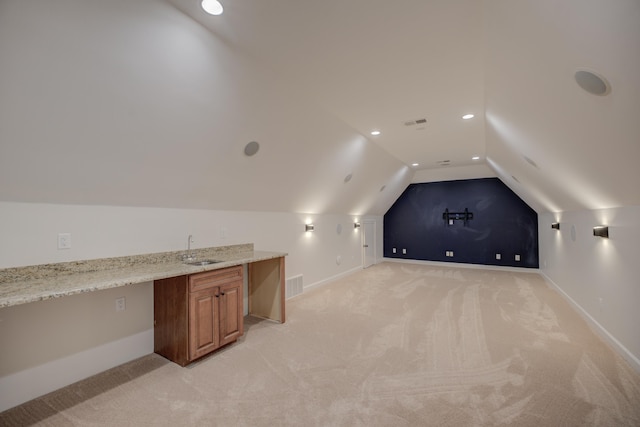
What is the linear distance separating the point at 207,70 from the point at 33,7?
96 centimetres

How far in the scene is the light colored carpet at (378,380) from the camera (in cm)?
192

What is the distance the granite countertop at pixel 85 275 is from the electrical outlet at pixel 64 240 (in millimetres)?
142

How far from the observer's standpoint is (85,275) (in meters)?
2.28

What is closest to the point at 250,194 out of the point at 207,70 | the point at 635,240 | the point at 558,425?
the point at 207,70

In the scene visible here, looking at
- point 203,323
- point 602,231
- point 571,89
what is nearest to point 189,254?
point 203,323

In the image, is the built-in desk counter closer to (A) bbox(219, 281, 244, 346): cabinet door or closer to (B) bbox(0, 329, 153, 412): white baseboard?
(A) bbox(219, 281, 244, 346): cabinet door

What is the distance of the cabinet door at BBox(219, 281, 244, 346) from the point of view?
2.82 meters

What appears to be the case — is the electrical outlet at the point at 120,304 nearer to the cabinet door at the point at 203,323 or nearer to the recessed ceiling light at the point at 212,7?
the cabinet door at the point at 203,323

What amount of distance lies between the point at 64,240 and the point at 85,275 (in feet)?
1.07

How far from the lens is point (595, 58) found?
142 cm

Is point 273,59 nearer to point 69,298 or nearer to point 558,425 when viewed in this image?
point 69,298

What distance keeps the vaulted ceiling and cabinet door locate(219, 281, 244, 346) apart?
1.07 meters

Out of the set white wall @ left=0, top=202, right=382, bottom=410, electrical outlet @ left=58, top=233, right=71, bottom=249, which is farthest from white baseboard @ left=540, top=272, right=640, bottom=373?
electrical outlet @ left=58, top=233, right=71, bottom=249

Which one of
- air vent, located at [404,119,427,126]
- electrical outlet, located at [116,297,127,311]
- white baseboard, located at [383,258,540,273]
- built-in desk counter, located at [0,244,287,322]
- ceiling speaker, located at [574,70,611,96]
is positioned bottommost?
white baseboard, located at [383,258,540,273]
